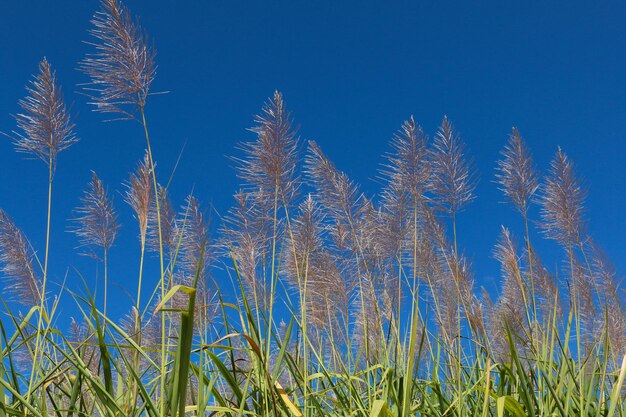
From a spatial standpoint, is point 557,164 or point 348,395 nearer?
point 348,395

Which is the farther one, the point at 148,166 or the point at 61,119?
the point at 61,119

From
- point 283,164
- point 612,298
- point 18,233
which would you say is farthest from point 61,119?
point 612,298

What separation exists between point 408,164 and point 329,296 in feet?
2.85

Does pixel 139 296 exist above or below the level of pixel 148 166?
below

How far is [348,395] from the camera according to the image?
2.70 m

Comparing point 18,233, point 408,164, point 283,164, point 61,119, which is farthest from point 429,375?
point 18,233

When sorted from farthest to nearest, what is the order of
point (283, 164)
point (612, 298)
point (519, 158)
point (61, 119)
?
point (612, 298), point (519, 158), point (283, 164), point (61, 119)

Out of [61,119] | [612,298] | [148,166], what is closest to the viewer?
[148,166]

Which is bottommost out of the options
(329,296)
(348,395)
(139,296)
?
(348,395)

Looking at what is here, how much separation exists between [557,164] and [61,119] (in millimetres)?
3022

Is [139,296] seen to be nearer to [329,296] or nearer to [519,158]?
[329,296]

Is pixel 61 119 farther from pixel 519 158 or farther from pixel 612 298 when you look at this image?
pixel 612 298

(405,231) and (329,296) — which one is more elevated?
(405,231)

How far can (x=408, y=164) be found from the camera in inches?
126
